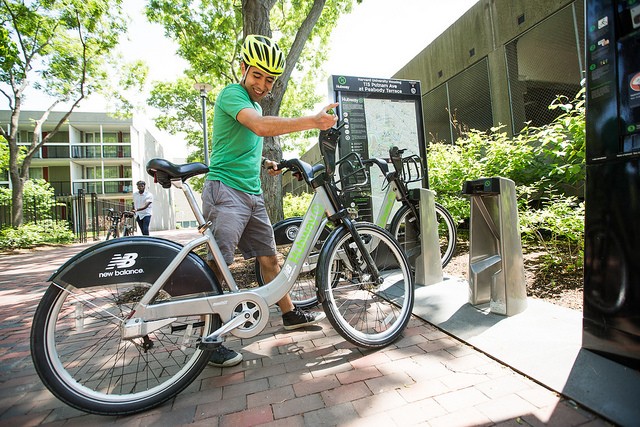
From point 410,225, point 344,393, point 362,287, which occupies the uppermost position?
point 410,225

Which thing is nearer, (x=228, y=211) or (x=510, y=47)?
(x=228, y=211)

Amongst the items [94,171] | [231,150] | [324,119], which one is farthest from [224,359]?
[94,171]

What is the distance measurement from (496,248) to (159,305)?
2.68 metres

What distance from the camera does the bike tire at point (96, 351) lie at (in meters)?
1.76

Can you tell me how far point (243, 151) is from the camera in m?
2.53

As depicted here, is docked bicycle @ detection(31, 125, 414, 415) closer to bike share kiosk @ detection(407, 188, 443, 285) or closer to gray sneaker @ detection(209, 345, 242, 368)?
gray sneaker @ detection(209, 345, 242, 368)

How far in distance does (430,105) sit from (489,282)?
9098 millimetres

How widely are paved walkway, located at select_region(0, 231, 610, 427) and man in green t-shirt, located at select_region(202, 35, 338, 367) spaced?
0.39 meters

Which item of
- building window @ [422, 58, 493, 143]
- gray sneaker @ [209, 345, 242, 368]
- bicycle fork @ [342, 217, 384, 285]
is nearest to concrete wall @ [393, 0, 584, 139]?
building window @ [422, 58, 493, 143]

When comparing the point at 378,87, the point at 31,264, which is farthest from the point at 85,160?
the point at 378,87

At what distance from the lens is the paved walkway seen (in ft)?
5.31

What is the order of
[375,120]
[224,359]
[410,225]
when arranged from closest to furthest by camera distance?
[224,359] < [410,225] < [375,120]

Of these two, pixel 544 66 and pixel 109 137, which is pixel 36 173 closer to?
pixel 109 137

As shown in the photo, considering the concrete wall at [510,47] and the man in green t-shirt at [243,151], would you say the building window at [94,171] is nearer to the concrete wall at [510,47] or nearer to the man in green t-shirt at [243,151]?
the concrete wall at [510,47]
